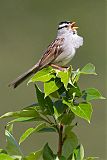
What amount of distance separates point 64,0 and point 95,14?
0.72 meters

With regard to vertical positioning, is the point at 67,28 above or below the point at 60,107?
above

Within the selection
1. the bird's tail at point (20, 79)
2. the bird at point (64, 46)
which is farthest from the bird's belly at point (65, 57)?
the bird's tail at point (20, 79)

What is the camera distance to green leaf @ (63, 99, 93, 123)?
99 cm

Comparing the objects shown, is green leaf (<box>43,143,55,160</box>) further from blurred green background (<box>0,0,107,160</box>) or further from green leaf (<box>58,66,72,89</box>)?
blurred green background (<box>0,0,107,160</box>)

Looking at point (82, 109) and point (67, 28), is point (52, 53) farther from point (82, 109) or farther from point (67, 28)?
point (82, 109)

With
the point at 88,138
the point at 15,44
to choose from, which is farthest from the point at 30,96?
the point at 15,44

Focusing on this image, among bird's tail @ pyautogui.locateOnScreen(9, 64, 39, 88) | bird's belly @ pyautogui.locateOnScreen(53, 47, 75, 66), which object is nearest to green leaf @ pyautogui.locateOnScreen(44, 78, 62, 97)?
bird's tail @ pyautogui.locateOnScreen(9, 64, 39, 88)

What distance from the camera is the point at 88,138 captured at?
4363 mm

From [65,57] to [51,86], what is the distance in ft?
4.10

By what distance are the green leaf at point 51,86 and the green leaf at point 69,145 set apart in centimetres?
8

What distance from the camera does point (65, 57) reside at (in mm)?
2281

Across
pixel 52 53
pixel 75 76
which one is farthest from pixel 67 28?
pixel 75 76

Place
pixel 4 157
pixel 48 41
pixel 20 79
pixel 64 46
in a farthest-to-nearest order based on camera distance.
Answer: pixel 48 41
pixel 64 46
pixel 20 79
pixel 4 157

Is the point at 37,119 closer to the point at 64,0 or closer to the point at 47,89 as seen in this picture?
the point at 47,89
